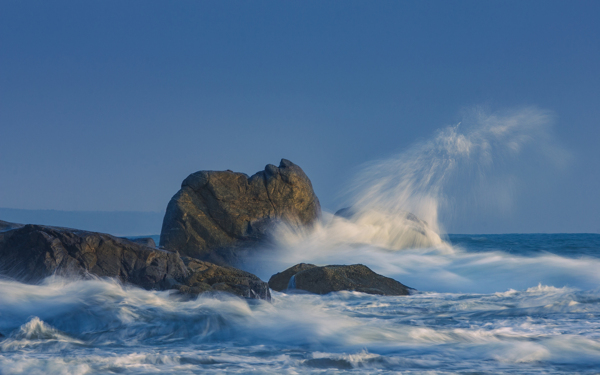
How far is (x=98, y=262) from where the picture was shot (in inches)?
341

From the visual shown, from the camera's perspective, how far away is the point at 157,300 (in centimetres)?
777

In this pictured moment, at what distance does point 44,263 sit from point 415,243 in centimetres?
1453

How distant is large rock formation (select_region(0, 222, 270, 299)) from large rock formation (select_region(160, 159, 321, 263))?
23.1 ft

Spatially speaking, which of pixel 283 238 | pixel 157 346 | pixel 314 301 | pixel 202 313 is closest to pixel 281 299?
pixel 314 301

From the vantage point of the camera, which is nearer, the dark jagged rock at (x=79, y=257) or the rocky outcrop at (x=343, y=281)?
the dark jagged rock at (x=79, y=257)

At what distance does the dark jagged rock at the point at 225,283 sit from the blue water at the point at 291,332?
31cm

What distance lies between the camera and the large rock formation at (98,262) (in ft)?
27.3

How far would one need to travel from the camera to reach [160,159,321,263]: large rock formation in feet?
53.0

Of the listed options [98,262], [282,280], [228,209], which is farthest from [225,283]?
[228,209]

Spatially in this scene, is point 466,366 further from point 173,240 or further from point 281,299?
point 173,240

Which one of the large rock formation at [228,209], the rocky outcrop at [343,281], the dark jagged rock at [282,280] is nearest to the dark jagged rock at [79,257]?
the rocky outcrop at [343,281]

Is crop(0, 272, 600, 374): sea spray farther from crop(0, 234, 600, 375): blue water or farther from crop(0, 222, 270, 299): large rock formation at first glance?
crop(0, 222, 270, 299): large rock formation

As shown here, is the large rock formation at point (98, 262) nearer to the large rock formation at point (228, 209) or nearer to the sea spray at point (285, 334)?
the sea spray at point (285, 334)

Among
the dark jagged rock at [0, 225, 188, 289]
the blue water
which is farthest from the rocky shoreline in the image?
the blue water
